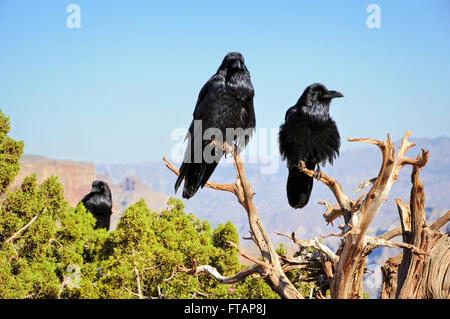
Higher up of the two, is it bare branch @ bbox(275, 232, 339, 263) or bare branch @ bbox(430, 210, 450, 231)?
bare branch @ bbox(430, 210, 450, 231)

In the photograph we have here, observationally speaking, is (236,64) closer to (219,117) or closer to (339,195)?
(219,117)

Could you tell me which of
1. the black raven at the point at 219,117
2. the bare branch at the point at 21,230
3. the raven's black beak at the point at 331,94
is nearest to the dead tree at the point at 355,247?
the black raven at the point at 219,117

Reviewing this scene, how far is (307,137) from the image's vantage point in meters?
8.67

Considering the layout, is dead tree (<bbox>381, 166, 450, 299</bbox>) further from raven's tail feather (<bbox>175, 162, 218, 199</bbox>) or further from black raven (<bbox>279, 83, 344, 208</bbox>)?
raven's tail feather (<bbox>175, 162, 218, 199</bbox>)

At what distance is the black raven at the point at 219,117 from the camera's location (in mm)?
7891

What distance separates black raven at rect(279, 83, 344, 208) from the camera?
28.0 feet

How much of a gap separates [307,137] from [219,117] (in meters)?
1.77

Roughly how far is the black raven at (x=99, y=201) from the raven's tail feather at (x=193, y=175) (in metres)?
14.2

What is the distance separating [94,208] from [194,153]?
1480cm

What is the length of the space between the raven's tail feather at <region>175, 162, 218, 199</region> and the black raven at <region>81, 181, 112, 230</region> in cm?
1415

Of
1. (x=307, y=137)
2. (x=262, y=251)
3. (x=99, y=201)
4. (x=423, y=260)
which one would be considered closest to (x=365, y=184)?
(x=307, y=137)

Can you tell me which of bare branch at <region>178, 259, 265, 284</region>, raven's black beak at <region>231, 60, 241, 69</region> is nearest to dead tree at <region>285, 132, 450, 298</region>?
bare branch at <region>178, 259, 265, 284</region>

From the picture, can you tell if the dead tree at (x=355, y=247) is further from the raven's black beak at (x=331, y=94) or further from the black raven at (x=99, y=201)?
the black raven at (x=99, y=201)
